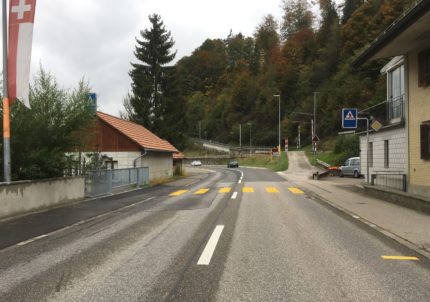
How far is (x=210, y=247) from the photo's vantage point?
8164mm

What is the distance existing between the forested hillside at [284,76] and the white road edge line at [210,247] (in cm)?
3937

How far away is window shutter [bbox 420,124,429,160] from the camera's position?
16.4 metres

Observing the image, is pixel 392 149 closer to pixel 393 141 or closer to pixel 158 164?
pixel 393 141

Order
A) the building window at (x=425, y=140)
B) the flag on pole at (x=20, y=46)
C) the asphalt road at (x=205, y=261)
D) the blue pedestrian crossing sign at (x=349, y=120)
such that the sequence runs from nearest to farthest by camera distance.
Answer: the asphalt road at (x=205, y=261), the flag on pole at (x=20, y=46), the building window at (x=425, y=140), the blue pedestrian crossing sign at (x=349, y=120)

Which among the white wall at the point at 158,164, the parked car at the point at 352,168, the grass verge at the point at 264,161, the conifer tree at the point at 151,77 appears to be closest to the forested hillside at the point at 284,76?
the conifer tree at the point at 151,77

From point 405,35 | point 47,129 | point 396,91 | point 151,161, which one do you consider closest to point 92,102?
point 47,129

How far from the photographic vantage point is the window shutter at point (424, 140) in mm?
16422

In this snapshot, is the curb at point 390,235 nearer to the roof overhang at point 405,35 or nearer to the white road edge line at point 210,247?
the white road edge line at point 210,247

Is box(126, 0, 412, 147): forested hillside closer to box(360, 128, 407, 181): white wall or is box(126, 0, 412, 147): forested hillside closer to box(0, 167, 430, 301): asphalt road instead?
box(360, 128, 407, 181): white wall

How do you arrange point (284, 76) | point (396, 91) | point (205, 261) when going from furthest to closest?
point (284, 76)
point (396, 91)
point (205, 261)

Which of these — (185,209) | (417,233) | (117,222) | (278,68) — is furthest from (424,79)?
(278,68)

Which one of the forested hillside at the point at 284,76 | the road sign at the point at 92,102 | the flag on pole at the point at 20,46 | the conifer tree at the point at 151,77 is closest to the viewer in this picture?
the flag on pole at the point at 20,46

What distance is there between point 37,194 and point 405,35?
13.2m

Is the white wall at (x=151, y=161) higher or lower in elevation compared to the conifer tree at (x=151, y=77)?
lower
